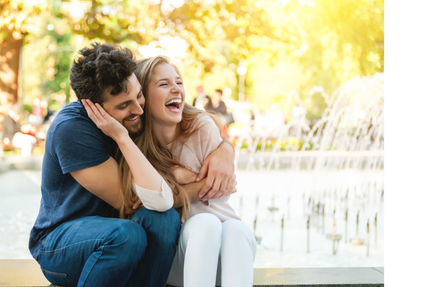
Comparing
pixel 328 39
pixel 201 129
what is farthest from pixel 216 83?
pixel 201 129

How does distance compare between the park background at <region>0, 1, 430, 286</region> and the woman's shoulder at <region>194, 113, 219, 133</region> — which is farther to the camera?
the woman's shoulder at <region>194, 113, 219, 133</region>

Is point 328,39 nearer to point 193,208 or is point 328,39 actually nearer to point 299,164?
point 299,164

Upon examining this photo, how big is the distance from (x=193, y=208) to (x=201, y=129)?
0.42m

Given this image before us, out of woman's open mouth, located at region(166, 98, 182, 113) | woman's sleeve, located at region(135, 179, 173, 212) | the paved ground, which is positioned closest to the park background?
woman's sleeve, located at region(135, 179, 173, 212)

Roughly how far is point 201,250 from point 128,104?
0.74 metres

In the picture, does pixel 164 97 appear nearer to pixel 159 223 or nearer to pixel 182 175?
pixel 182 175

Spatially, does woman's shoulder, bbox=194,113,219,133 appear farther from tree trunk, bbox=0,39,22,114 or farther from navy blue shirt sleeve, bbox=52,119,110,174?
tree trunk, bbox=0,39,22,114

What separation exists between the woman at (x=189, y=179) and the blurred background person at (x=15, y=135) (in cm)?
907

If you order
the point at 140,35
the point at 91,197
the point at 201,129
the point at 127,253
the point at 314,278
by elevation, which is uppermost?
the point at 140,35

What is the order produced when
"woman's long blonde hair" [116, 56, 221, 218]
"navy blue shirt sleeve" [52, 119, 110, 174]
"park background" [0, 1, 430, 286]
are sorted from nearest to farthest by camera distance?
"park background" [0, 1, 430, 286] → "navy blue shirt sleeve" [52, 119, 110, 174] → "woman's long blonde hair" [116, 56, 221, 218]

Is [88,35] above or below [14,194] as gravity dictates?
above

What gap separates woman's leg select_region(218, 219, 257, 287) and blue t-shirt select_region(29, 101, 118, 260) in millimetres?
604

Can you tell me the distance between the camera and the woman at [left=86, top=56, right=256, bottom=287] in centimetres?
201

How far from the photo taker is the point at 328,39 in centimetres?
1769
